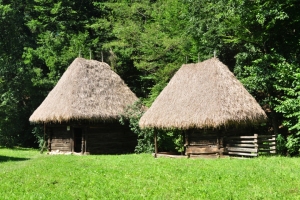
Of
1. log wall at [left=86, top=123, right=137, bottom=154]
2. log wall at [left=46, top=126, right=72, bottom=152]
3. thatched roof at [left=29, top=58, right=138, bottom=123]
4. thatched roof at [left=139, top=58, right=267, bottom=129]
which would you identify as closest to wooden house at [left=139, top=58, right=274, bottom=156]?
thatched roof at [left=139, top=58, right=267, bottom=129]

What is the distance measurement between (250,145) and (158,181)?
21.0 feet

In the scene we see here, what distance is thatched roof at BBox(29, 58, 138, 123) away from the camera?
21.3 meters

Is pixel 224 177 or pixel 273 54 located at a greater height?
pixel 273 54

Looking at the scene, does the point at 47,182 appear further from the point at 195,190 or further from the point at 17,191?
the point at 195,190

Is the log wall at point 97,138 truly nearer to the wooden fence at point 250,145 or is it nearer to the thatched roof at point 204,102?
the thatched roof at point 204,102

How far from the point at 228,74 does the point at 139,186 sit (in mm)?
9703

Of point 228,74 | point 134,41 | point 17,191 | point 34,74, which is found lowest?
point 17,191

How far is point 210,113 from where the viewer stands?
16953 mm

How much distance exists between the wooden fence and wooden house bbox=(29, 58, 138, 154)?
24.1ft

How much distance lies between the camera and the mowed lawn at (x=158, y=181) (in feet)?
32.3

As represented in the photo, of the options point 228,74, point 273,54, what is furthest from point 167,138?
point 273,54

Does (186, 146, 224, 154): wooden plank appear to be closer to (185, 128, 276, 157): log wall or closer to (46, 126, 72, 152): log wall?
(185, 128, 276, 157): log wall

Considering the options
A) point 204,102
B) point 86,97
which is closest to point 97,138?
point 86,97

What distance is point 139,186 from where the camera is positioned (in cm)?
1094
